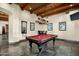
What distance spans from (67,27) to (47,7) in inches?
35.9

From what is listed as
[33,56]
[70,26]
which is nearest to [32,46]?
[33,56]

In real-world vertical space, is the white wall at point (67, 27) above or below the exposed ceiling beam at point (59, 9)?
below

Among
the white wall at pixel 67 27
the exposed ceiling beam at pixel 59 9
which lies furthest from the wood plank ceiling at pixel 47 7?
the white wall at pixel 67 27

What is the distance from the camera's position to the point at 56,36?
10.0ft

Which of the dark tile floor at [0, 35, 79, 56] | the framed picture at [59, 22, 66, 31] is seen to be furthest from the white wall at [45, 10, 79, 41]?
the dark tile floor at [0, 35, 79, 56]

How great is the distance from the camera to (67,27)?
9.79 feet

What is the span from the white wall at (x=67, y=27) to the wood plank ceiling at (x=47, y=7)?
16cm

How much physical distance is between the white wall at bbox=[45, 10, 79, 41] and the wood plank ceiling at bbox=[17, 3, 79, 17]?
157mm

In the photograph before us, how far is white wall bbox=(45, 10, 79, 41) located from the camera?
2923 millimetres

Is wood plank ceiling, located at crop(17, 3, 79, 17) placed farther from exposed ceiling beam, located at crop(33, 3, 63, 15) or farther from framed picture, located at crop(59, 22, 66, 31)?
framed picture, located at crop(59, 22, 66, 31)

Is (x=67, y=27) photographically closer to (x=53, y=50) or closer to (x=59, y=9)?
(x=59, y=9)

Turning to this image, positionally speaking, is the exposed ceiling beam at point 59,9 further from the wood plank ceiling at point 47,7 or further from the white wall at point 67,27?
the white wall at point 67,27

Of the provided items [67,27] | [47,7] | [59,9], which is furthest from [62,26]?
[47,7]

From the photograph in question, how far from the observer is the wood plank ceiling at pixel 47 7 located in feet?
9.21
